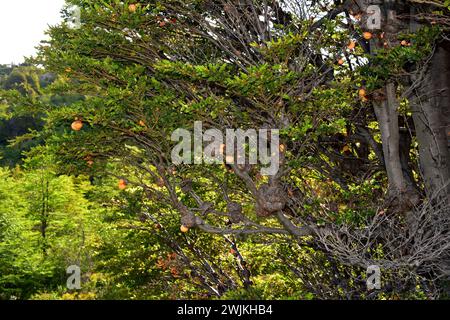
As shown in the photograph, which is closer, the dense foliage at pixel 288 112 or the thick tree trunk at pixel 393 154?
the dense foliage at pixel 288 112

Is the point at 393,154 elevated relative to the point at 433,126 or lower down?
lower down


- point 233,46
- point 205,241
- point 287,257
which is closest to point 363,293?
point 287,257

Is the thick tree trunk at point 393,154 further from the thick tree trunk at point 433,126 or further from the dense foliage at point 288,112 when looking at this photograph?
the thick tree trunk at point 433,126

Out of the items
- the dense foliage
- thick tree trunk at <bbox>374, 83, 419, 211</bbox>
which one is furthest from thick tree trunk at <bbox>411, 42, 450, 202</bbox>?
thick tree trunk at <bbox>374, 83, 419, 211</bbox>

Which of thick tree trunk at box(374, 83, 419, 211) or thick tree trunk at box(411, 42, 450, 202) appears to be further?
thick tree trunk at box(411, 42, 450, 202)

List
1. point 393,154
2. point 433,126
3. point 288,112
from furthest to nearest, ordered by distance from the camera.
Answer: point 433,126, point 393,154, point 288,112

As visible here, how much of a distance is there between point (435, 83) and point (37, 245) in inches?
737

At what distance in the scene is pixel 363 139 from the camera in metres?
8.21

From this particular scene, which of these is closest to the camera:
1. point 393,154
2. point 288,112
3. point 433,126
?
point 288,112

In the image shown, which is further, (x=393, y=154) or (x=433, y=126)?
(x=433, y=126)

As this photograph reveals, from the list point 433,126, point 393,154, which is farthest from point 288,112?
point 433,126

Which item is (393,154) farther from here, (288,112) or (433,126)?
(288,112)

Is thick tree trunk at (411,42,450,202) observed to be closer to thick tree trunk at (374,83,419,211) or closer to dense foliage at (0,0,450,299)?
dense foliage at (0,0,450,299)

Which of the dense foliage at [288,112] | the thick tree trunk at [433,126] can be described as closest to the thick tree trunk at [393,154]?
the dense foliage at [288,112]
